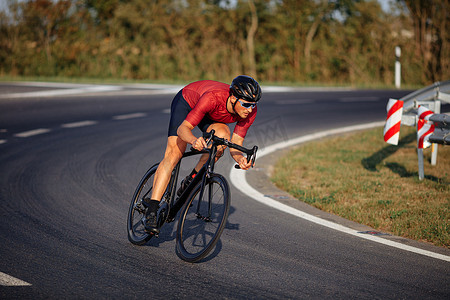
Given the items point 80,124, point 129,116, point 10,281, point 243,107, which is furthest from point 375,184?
point 129,116

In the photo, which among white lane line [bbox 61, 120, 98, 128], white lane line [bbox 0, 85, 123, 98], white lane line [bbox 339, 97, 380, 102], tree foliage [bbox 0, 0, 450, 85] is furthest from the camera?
tree foliage [bbox 0, 0, 450, 85]

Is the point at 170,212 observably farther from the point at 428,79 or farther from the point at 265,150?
the point at 428,79

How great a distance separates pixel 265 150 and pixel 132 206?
565 centimetres

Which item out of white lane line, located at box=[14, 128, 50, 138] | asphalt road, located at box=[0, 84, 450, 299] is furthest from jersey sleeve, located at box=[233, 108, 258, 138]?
white lane line, located at box=[14, 128, 50, 138]

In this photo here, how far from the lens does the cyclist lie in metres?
4.76

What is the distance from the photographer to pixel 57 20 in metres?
29.0

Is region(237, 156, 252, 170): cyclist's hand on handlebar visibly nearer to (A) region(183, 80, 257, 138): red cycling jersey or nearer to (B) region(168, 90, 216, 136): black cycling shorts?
(A) region(183, 80, 257, 138): red cycling jersey

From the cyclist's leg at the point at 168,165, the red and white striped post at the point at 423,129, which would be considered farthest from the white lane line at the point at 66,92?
the cyclist's leg at the point at 168,165

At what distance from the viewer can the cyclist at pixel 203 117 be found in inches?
187

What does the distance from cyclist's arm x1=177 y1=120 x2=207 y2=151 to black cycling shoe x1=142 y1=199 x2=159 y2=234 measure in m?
0.75

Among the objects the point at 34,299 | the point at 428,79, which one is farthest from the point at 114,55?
the point at 34,299

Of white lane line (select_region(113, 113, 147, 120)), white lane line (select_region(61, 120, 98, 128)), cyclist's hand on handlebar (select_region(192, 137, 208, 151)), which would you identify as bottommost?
white lane line (select_region(113, 113, 147, 120))

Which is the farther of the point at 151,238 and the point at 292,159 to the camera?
the point at 292,159

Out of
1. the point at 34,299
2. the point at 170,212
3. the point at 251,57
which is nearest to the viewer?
the point at 34,299
